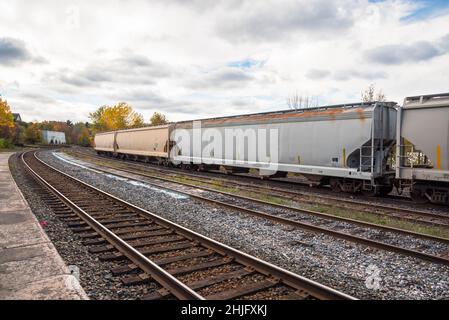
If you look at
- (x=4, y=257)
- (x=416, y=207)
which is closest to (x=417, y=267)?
(x=416, y=207)

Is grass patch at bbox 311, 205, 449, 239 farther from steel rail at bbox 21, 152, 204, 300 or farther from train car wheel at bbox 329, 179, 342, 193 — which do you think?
steel rail at bbox 21, 152, 204, 300

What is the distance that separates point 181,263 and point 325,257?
2.66m

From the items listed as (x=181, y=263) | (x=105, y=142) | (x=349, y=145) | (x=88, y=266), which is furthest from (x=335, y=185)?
(x=105, y=142)

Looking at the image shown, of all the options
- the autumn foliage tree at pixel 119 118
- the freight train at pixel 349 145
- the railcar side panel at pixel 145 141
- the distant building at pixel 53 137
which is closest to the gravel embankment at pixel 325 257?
the freight train at pixel 349 145

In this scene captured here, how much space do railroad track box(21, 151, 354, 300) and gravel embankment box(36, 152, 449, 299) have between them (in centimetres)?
66

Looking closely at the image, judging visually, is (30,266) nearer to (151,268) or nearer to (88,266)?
(88,266)

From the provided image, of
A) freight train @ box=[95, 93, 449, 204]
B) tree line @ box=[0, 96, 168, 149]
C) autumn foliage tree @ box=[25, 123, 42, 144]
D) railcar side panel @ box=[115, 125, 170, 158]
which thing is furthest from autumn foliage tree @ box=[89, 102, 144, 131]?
freight train @ box=[95, 93, 449, 204]

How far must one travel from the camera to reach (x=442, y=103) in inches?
385

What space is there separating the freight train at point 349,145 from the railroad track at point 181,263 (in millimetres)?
7684

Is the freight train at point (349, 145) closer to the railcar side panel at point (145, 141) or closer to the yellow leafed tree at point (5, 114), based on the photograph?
the railcar side panel at point (145, 141)

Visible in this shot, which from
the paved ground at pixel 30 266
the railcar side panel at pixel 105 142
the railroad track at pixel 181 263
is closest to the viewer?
the paved ground at pixel 30 266

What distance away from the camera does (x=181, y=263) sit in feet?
18.6

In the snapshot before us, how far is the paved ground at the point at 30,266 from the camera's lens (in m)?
4.29
